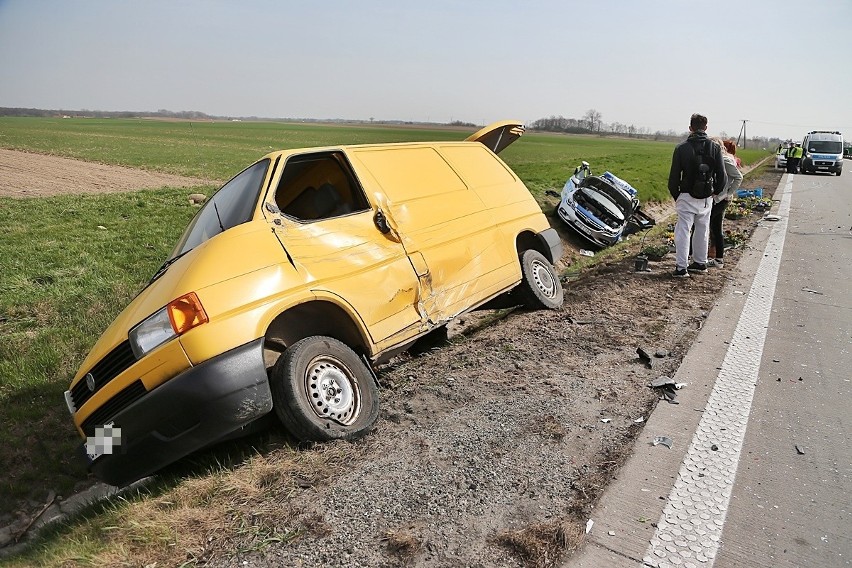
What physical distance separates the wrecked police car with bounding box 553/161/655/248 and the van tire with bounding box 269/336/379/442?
841cm

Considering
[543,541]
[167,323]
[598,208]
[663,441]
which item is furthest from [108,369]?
[598,208]

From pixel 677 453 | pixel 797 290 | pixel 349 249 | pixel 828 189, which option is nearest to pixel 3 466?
pixel 349 249

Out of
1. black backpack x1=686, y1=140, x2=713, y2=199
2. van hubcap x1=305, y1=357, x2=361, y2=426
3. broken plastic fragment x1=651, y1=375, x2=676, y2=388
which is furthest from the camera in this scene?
black backpack x1=686, y1=140, x2=713, y2=199

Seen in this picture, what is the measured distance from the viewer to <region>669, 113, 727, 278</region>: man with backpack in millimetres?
7266

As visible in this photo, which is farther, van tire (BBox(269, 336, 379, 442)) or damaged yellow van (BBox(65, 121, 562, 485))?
van tire (BBox(269, 336, 379, 442))

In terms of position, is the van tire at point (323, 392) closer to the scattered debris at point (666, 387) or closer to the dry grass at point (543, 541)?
the dry grass at point (543, 541)

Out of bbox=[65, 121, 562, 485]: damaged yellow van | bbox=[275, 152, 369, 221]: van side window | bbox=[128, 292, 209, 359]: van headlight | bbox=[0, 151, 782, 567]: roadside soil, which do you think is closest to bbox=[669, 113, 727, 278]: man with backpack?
bbox=[0, 151, 782, 567]: roadside soil

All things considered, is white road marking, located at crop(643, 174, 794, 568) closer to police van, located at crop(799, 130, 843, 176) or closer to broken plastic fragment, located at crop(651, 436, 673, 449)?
broken plastic fragment, located at crop(651, 436, 673, 449)

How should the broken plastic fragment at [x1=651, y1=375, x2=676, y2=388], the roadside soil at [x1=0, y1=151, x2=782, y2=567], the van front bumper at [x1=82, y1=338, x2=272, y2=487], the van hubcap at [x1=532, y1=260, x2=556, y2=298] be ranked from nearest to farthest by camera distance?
1. the roadside soil at [x1=0, y1=151, x2=782, y2=567]
2. the van front bumper at [x1=82, y1=338, x2=272, y2=487]
3. the broken plastic fragment at [x1=651, y1=375, x2=676, y2=388]
4. the van hubcap at [x1=532, y1=260, x2=556, y2=298]

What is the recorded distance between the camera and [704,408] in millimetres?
3695

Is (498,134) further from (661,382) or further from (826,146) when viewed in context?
(826,146)

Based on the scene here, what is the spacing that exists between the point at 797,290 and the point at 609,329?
9.72ft

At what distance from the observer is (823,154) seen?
2862 cm

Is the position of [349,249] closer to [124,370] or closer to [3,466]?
[124,370]
